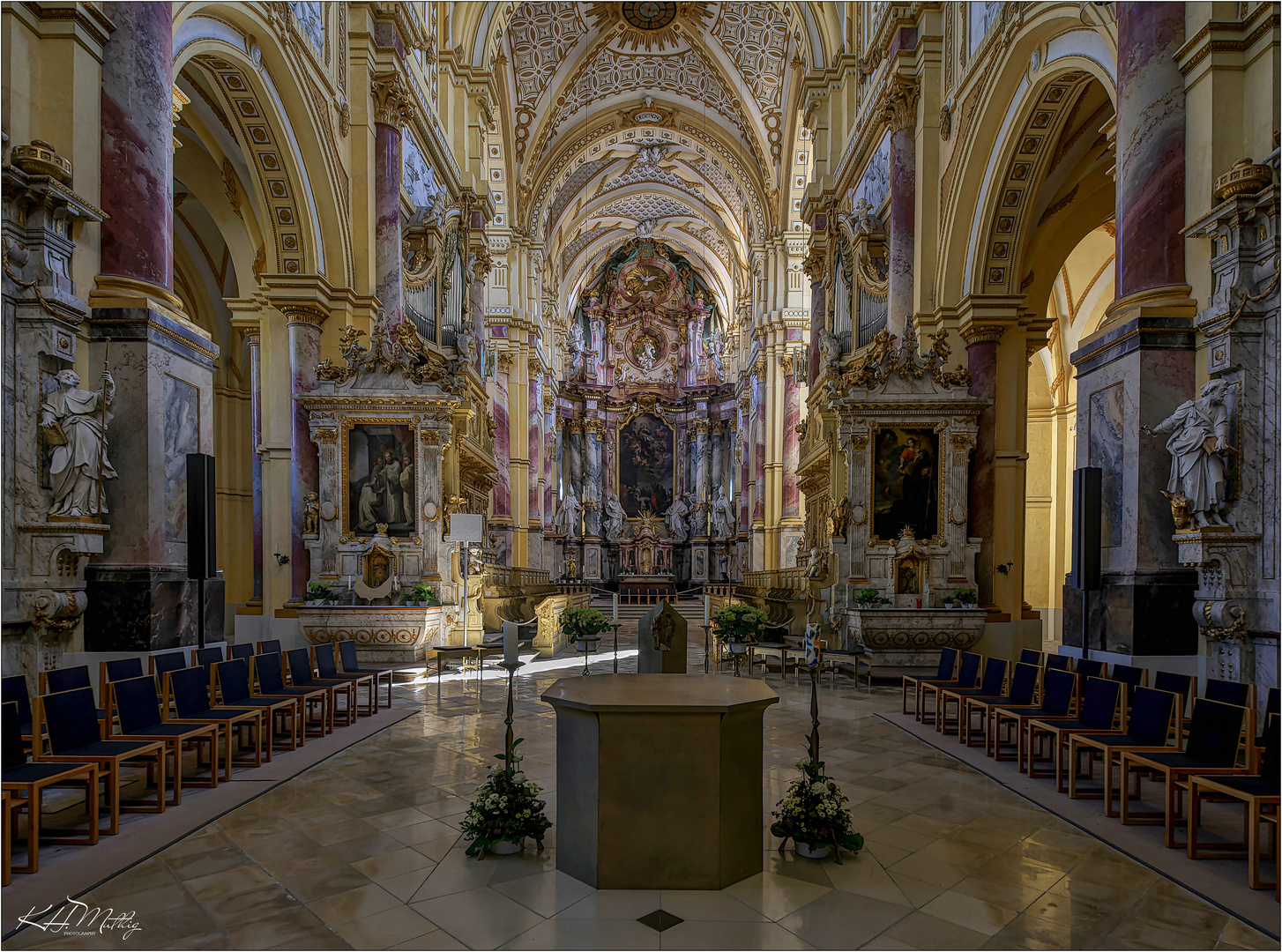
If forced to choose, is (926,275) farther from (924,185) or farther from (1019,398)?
(1019,398)

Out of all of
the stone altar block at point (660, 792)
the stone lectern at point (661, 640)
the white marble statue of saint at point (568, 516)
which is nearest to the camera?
the stone altar block at point (660, 792)

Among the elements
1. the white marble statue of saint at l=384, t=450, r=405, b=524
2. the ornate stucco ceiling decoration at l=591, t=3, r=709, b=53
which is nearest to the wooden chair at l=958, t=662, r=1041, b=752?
the white marble statue of saint at l=384, t=450, r=405, b=524

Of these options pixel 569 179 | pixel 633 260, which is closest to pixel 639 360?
pixel 633 260

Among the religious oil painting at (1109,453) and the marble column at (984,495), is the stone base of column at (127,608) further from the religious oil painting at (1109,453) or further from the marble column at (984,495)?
the marble column at (984,495)

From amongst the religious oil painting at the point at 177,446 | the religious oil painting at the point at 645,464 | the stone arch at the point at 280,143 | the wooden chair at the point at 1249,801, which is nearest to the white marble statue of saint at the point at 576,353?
the religious oil painting at the point at 645,464

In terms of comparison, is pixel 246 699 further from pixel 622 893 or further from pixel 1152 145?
pixel 1152 145

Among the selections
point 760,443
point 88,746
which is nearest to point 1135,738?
point 88,746

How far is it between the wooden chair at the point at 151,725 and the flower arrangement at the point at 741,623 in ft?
24.2

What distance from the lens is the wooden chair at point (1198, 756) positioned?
4.67 meters

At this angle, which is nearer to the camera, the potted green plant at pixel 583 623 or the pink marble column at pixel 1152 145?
the pink marble column at pixel 1152 145

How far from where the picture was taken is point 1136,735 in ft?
18.0

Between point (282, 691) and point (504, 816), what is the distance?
3.95 m

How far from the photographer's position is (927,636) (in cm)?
1140

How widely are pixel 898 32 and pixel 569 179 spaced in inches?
800
